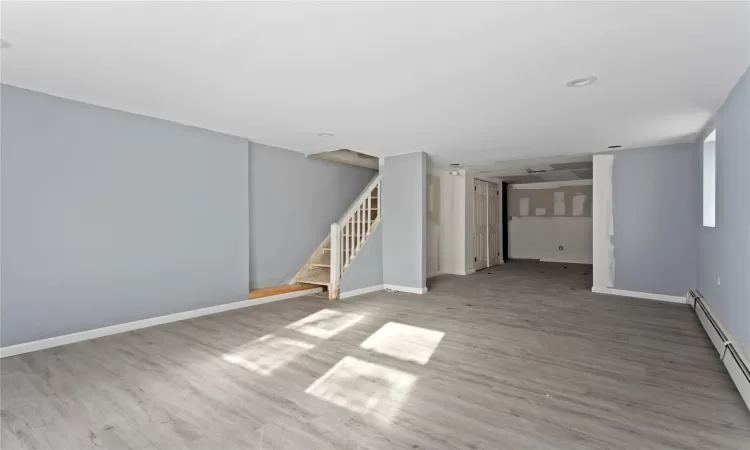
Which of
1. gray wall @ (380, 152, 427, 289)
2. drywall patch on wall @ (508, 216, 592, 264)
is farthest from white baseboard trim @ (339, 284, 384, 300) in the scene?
drywall patch on wall @ (508, 216, 592, 264)

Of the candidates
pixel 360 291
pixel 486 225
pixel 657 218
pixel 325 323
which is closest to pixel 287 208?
pixel 360 291

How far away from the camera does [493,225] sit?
31.3ft

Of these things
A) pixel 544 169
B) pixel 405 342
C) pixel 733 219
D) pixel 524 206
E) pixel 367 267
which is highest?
pixel 544 169

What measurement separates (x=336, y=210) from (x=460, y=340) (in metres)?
4.06

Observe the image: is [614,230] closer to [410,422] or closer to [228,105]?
[410,422]

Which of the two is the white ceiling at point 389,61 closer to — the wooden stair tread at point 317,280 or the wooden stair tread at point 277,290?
the wooden stair tread at point 277,290

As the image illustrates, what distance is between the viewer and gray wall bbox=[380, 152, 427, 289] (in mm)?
5918

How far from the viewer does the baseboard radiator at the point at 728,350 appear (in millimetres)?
2373

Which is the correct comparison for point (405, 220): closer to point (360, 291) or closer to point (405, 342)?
point (360, 291)

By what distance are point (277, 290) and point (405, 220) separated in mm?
2263

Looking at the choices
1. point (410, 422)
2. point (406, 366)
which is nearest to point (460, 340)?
point (406, 366)

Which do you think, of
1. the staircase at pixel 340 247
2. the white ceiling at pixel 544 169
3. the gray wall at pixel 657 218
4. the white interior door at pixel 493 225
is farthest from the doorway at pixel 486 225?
the gray wall at pixel 657 218

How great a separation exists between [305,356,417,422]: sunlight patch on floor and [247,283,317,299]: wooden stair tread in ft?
8.50

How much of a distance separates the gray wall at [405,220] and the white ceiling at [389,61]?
164cm
